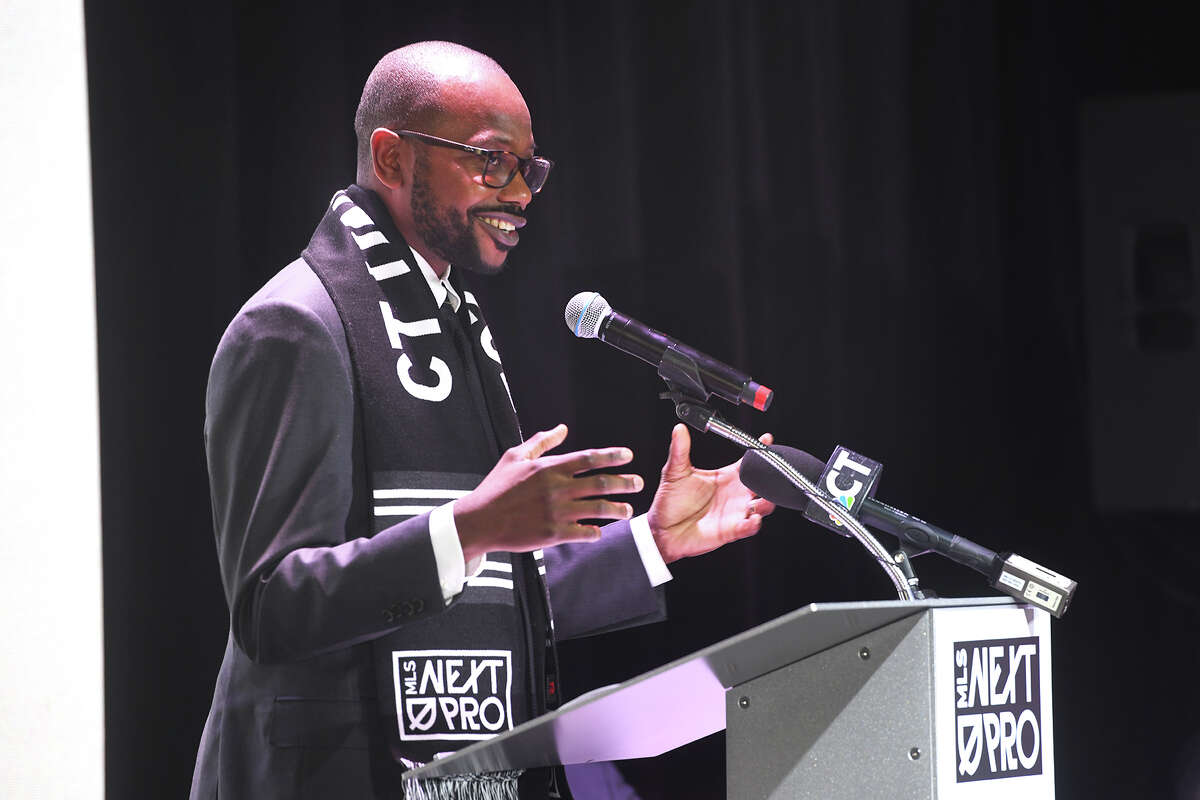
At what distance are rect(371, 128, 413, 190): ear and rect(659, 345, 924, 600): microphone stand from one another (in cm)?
72

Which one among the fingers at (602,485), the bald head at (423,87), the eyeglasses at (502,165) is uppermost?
the bald head at (423,87)

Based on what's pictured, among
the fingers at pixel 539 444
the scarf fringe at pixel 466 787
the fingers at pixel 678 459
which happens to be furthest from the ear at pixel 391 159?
the scarf fringe at pixel 466 787

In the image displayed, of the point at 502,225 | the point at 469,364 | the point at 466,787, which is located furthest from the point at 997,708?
the point at 502,225

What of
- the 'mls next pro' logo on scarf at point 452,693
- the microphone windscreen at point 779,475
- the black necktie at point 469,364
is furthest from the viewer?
the black necktie at point 469,364

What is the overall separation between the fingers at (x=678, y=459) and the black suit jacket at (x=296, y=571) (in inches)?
22.3

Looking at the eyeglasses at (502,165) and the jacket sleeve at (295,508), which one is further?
the eyeglasses at (502,165)

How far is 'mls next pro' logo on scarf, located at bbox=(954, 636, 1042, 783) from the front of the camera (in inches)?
45.3

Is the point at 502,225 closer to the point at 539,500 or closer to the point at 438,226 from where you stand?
the point at 438,226

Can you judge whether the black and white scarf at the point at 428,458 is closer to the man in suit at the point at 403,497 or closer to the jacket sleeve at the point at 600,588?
the man in suit at the point at 403,497

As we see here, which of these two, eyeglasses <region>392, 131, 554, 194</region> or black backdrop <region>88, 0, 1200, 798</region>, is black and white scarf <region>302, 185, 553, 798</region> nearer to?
eyeglasses <region>392, 131, 554, 194</region>

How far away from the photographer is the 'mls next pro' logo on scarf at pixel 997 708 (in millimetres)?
1150

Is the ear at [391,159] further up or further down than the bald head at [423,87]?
further down

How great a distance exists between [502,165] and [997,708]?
4.33ft

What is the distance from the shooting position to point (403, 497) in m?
1.95
